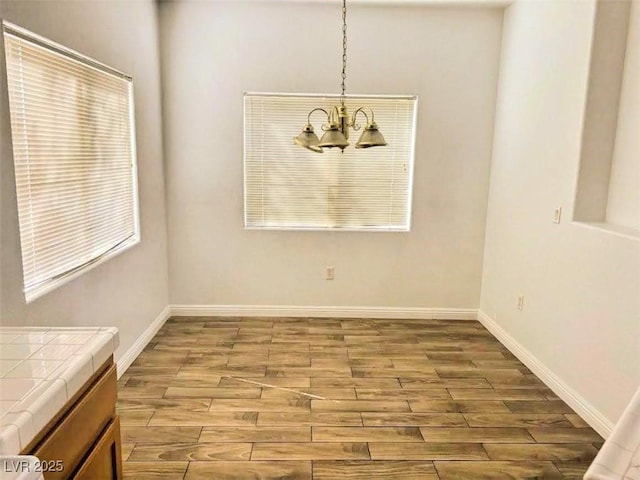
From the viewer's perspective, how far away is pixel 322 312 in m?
4.43

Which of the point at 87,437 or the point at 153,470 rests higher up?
the point at 87,437

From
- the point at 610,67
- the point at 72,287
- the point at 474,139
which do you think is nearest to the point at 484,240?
the point at 474,139

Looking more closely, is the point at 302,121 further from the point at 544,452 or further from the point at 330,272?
the point at 544,452

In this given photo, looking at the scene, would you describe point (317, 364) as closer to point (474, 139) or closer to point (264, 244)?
point (264, 244)

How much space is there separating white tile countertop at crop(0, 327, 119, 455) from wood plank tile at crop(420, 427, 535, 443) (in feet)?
6.10

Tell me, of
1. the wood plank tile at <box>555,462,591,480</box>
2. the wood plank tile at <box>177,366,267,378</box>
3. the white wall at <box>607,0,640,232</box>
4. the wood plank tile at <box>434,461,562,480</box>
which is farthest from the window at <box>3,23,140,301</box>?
the white wall at <box>607,0,640,232</box>

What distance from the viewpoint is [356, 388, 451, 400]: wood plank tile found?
117 inches

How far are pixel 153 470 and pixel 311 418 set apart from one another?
908 mm

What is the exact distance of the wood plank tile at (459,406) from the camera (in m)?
2.82

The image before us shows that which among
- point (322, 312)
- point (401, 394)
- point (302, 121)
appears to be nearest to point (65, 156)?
point (302, 121)

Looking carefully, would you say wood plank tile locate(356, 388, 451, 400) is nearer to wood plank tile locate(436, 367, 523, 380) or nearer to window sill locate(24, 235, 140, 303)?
wood plank tile locate(436, 367, 523, 380)

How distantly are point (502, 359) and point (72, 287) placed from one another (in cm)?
309

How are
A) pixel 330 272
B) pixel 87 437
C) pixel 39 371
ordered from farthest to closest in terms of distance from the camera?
pixel 330 272, pixel 87 437, pixel 39 371

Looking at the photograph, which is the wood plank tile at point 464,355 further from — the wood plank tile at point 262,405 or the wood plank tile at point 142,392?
the wood plank tile at point 142,392
